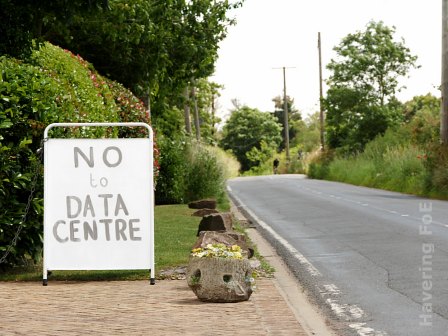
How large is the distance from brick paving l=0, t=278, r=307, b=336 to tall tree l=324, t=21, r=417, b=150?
5446 cm

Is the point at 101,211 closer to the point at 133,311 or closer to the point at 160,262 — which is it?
the point at 133,311

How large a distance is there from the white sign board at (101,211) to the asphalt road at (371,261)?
2.14 meters

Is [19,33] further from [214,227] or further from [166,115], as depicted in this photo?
[166,115]

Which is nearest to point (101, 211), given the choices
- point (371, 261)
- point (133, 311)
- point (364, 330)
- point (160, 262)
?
point (133, 311)

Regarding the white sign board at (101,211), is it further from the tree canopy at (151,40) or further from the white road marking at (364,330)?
the tree canopy at (151,40)

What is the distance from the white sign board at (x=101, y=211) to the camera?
10820 mm

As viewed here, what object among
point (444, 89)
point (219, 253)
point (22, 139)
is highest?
point (444, 89)

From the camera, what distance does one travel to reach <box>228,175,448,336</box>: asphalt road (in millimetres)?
9184

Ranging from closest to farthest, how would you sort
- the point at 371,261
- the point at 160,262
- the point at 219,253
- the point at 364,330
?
the point at 364,330 → the point at 219,253 → the point at 160,262 → the point at 371,261

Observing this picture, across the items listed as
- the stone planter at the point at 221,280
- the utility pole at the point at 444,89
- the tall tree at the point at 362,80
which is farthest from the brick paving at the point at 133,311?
the tall tree at the point at 362,80

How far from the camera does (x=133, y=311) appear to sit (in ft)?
29.9

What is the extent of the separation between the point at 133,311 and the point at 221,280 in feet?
3.61

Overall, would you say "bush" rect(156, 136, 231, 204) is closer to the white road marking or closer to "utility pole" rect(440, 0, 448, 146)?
"utility pole" rect(440, 0, 448, 146)

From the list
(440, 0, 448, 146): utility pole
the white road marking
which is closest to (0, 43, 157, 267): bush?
the white road marking
